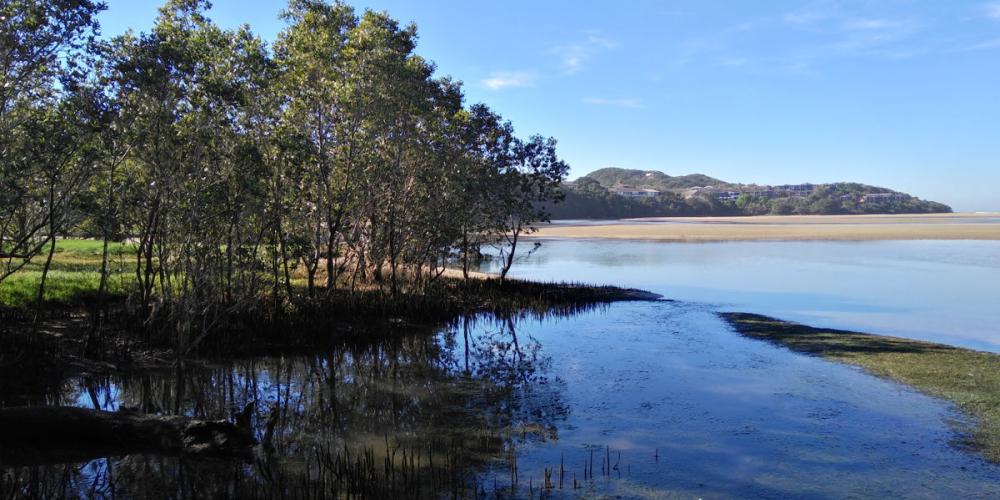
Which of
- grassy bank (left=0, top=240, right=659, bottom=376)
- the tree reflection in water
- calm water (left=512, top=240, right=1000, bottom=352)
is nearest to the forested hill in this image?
calm water (left=512, top=240, right=1000, bottom=352)

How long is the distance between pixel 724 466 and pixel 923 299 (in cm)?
2314

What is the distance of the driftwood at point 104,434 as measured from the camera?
8344mm

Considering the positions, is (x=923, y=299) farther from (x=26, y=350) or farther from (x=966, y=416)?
(x=26, y=350)

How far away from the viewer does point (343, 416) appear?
10.8 metres

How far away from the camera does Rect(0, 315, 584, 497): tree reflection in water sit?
303 inches

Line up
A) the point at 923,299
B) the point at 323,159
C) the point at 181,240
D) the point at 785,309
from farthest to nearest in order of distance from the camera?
the point at 923,299 < the point at 785,309 < the point at 323,159 < the point at 181,240

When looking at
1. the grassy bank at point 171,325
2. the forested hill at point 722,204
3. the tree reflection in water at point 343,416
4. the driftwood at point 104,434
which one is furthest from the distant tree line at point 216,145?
the forested hill at point 722,204

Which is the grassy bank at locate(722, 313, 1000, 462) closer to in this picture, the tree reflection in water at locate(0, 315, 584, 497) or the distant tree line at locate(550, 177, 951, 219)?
the tree reflection in water at locate(0, 315, 584, 497)

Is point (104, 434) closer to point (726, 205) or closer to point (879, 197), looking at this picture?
point (726, 205)

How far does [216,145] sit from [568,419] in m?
9.29

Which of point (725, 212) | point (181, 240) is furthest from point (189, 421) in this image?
point (725, 212)

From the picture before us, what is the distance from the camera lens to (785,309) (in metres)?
24.5

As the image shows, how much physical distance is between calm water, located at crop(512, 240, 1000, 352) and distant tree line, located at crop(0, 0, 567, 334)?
1427 centimetres

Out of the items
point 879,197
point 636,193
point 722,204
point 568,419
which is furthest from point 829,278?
point 879,197
